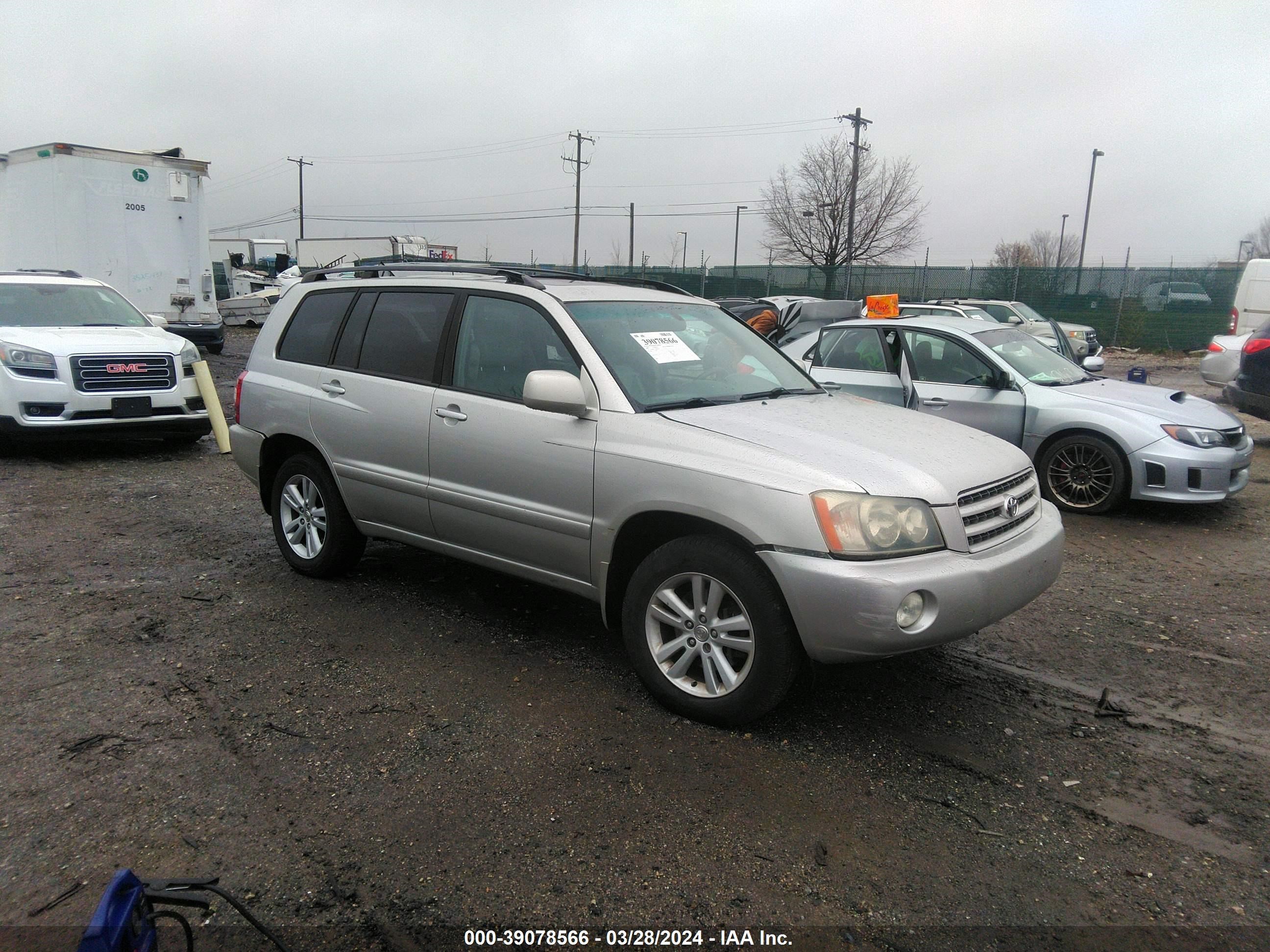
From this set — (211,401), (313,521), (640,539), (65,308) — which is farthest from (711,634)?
(65,308)

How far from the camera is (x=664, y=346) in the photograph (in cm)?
426

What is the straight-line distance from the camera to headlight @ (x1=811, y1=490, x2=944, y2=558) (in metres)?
3.16

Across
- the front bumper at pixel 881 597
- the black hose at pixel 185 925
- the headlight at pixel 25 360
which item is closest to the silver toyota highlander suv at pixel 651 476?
the front bumper at pixel 881 597

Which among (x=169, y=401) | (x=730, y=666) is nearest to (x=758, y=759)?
(x=730, y=666)

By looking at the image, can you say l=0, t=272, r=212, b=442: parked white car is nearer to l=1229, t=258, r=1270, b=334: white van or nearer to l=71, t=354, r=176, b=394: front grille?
l=71, t=354, r=176, b=394: front grille

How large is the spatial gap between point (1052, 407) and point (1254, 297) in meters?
13.5

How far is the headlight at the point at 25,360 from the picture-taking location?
327 inches

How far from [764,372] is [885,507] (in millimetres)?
1526

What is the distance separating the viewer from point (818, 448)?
347 cm

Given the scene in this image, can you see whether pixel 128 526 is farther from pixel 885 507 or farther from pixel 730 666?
pixel 885 507

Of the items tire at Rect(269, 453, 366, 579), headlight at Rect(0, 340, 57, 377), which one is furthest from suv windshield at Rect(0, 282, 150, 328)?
tire at Rect(269, 453, 366, 579)

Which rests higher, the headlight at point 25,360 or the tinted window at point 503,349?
the tinted window at point 503,349

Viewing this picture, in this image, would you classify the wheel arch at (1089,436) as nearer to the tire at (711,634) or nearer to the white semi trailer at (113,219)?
the tire at (711,634)

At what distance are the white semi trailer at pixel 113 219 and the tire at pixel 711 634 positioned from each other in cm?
1326
